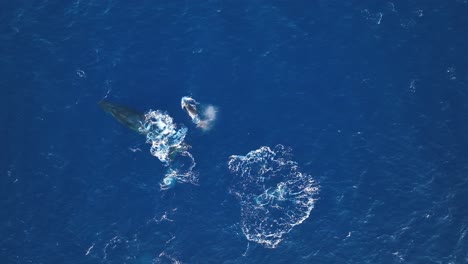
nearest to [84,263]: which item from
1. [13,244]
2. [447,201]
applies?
[13,244]

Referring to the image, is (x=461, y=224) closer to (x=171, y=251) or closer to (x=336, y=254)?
(x=336, y=254)

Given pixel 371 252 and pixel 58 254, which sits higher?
pixel 371 252

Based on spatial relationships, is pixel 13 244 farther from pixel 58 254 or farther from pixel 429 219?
pixel 429 219

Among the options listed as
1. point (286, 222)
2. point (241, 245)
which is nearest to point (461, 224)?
point (286, 222)

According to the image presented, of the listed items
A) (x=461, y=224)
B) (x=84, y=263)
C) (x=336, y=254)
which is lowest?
(x=84, y=263)

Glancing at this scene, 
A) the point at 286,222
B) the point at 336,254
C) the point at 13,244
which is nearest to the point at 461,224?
the point at 336,254

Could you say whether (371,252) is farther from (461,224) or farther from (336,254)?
(461,224)

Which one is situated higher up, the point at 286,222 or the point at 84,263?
the point at 286,222
